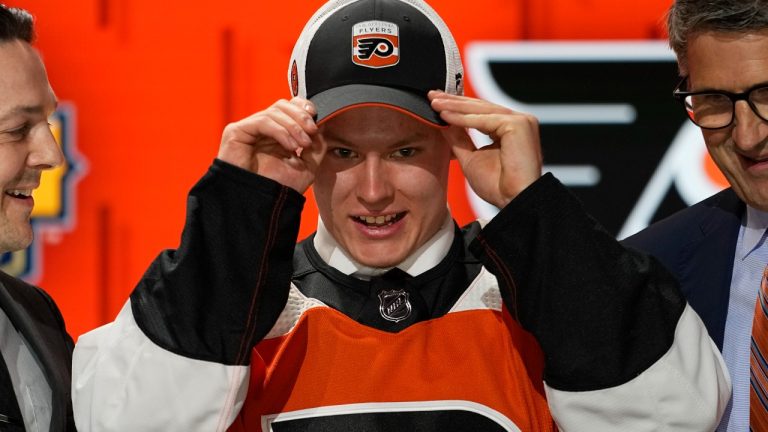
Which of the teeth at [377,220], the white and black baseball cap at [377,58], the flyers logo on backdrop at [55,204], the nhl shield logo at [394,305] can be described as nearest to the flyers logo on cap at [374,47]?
the white and black baseball cap at [377,58]

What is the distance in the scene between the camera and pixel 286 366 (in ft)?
5.34

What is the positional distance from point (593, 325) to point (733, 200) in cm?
50

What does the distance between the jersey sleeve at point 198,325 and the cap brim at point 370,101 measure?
0.53 ft

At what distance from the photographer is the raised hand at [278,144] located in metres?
1.55

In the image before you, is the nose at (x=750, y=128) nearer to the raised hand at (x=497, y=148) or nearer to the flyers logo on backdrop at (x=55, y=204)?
the raised hand at (x=497, y=148)

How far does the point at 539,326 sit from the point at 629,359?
14cm

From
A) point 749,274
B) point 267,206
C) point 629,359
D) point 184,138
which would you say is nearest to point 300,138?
point 267,206

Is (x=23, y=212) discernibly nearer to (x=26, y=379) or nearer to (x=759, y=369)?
(x=26, y=379)

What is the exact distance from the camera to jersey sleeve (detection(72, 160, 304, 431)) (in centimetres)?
149

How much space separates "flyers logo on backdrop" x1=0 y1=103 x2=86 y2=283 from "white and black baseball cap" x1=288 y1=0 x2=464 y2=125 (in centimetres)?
143

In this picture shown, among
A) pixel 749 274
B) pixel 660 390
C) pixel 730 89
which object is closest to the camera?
pixel 660 390

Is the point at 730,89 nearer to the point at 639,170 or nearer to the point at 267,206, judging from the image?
the point at 267,206

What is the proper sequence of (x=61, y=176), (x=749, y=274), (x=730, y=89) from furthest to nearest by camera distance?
(x=61, y=176)
(x=749, y=274)
(x=730, y=89)

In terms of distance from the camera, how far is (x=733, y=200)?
72.4 inches
